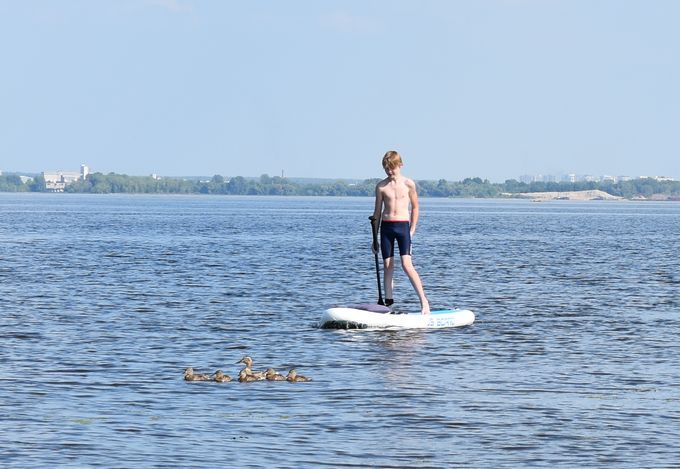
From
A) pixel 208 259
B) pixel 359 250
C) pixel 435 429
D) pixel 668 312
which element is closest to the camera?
pixel 435 429

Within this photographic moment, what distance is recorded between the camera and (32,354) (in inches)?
775

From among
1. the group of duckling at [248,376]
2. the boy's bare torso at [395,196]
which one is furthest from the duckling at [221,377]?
the boy's bare torso at [395,196]

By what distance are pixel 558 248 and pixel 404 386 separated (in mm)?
48971

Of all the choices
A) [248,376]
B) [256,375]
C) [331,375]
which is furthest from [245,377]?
[331,375]

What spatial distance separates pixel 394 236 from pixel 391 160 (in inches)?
49.4

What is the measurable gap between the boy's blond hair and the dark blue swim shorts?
0.91 metres

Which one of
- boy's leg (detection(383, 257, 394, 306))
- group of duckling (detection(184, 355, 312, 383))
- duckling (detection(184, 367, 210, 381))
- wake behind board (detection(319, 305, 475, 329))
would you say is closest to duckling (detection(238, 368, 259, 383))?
group of duckling (detection(184, 355, 312, 383))

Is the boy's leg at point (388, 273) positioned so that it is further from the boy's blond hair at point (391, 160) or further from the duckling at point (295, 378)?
the duckling at point (295, 378)

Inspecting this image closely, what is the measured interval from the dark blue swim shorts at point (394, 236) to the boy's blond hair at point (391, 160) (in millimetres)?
914

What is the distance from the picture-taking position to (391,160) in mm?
22172

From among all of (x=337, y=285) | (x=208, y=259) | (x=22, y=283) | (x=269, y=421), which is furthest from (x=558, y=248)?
(x=269, y=421)

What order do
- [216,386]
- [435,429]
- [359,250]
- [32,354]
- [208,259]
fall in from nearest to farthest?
[435,429]
[216,386]
[32,354]
[208,259]
[359,250]

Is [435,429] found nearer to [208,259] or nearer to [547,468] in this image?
[547,468]

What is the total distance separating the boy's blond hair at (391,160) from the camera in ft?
72.7
